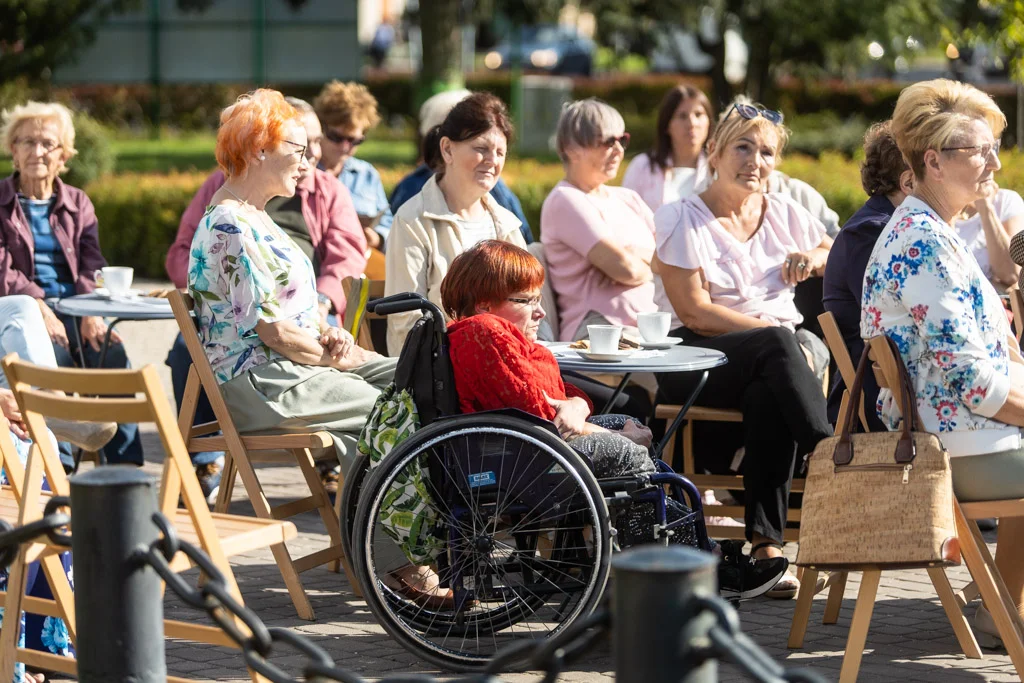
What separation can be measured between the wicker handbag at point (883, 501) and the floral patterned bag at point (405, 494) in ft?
3.60

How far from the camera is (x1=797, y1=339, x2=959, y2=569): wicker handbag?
3.97 metres

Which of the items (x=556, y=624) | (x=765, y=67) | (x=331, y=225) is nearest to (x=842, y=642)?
(x=556, y=624)

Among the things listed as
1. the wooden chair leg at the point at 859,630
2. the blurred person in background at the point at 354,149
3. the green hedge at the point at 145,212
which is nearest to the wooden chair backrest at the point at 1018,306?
the wooden chair leg at the point at 859,630

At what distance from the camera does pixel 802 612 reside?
464 centimetres

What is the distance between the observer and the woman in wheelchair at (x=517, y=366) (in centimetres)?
432

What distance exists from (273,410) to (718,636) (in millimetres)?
2817

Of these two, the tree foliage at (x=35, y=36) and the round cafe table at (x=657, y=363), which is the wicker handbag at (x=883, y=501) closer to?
the round cafe table at (x=657, y=363)

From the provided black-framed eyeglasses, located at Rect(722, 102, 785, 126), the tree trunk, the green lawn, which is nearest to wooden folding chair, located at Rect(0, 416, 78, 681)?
black-framed eyeglasses, located at Rect(722, 102, 785, 126)

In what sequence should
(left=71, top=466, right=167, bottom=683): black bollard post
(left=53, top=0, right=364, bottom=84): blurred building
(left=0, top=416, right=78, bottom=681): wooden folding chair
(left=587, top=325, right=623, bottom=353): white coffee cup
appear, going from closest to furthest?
(left=71, top=466, right=167, bottom=683): black bollard post
(left=0, top=416, right=78, bottom=681): wooden folding chair
(left=587, top=325, right=623, bottom=353): white coffee cup
(left=53, top=0, right=364, bottom=84): blurred building

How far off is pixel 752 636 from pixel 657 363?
944mm

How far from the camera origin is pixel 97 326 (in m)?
6.80

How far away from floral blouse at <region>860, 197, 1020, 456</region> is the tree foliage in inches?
591

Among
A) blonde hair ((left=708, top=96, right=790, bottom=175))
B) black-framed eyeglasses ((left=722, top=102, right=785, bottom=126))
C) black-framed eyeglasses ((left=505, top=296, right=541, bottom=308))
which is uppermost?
black-framed eyeglasses ((left=722, top=102, right=785, bottom=126))

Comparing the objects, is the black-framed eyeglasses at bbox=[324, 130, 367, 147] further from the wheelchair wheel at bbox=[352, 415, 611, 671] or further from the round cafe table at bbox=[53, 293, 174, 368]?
the wheelchair wheel at bbox=[352, 415, 611, 671]
